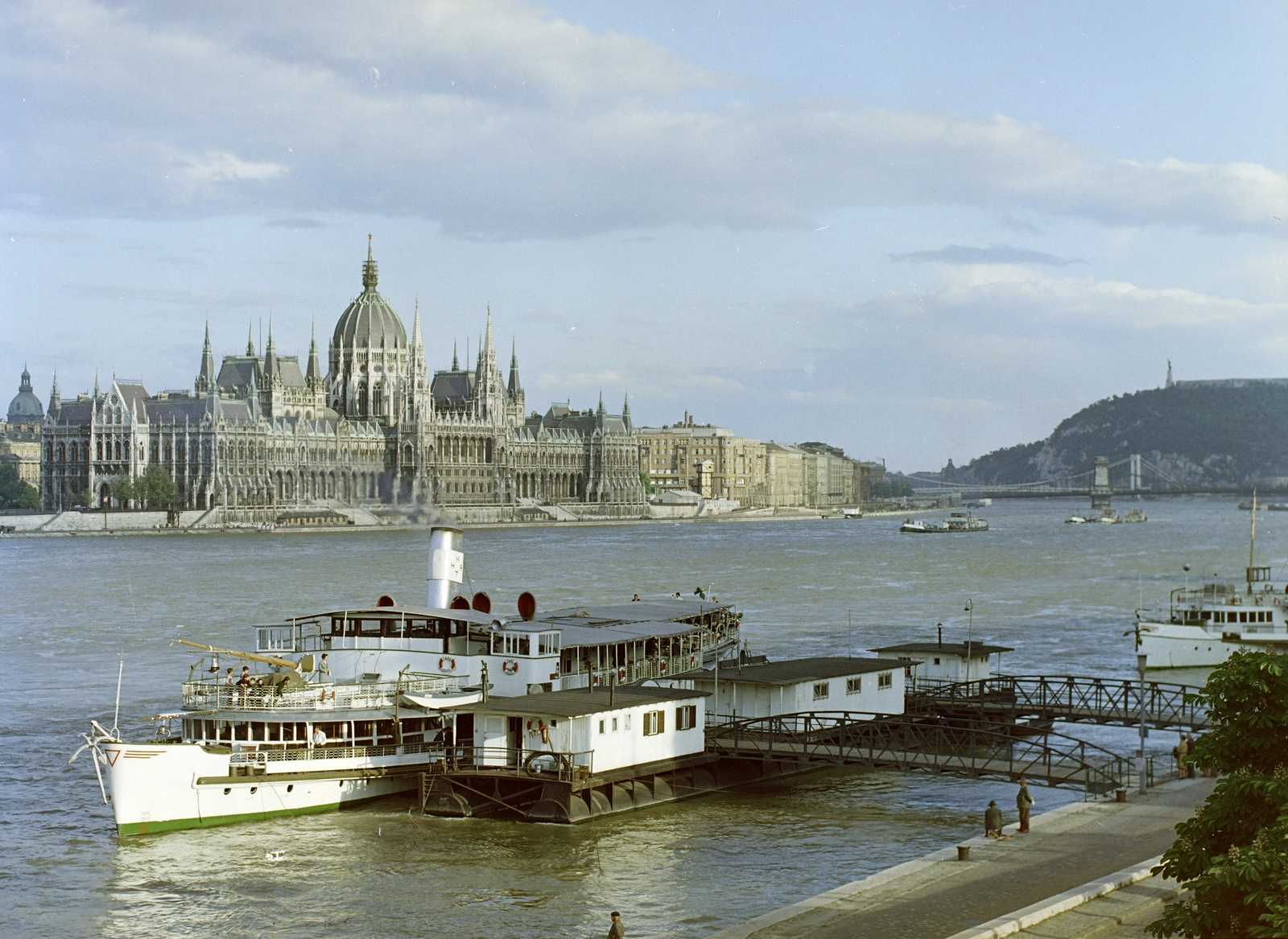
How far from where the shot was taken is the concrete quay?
19203mm

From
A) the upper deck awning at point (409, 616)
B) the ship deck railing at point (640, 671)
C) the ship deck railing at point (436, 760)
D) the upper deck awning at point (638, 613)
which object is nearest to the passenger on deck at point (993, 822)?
the ship deck railing at point (436, 760)

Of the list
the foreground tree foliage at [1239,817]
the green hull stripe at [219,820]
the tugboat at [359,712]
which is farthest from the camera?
the tugboat at [359,712]

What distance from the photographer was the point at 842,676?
36.8 meters

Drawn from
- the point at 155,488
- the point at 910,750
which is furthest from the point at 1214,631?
the point at 155,488

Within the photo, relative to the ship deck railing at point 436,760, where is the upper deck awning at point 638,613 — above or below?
above

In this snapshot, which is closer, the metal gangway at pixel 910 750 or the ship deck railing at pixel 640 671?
the metal gangway at pixel 910 750

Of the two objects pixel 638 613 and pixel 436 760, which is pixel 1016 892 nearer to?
pixel 436 760

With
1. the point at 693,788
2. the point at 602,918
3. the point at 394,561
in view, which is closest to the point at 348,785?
the point at 693,788

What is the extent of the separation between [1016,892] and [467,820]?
41.0 ft

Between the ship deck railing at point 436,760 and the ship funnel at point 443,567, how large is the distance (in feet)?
26.1

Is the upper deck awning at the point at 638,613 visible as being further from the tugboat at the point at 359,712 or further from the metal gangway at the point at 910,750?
the metal gangway at the point at 910,750

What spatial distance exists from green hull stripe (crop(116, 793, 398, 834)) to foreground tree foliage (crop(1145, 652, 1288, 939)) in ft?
61.2

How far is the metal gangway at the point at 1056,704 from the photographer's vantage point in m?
35.1

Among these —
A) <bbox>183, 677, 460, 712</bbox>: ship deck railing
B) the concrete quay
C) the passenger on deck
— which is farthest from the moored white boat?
the passenger on deck
